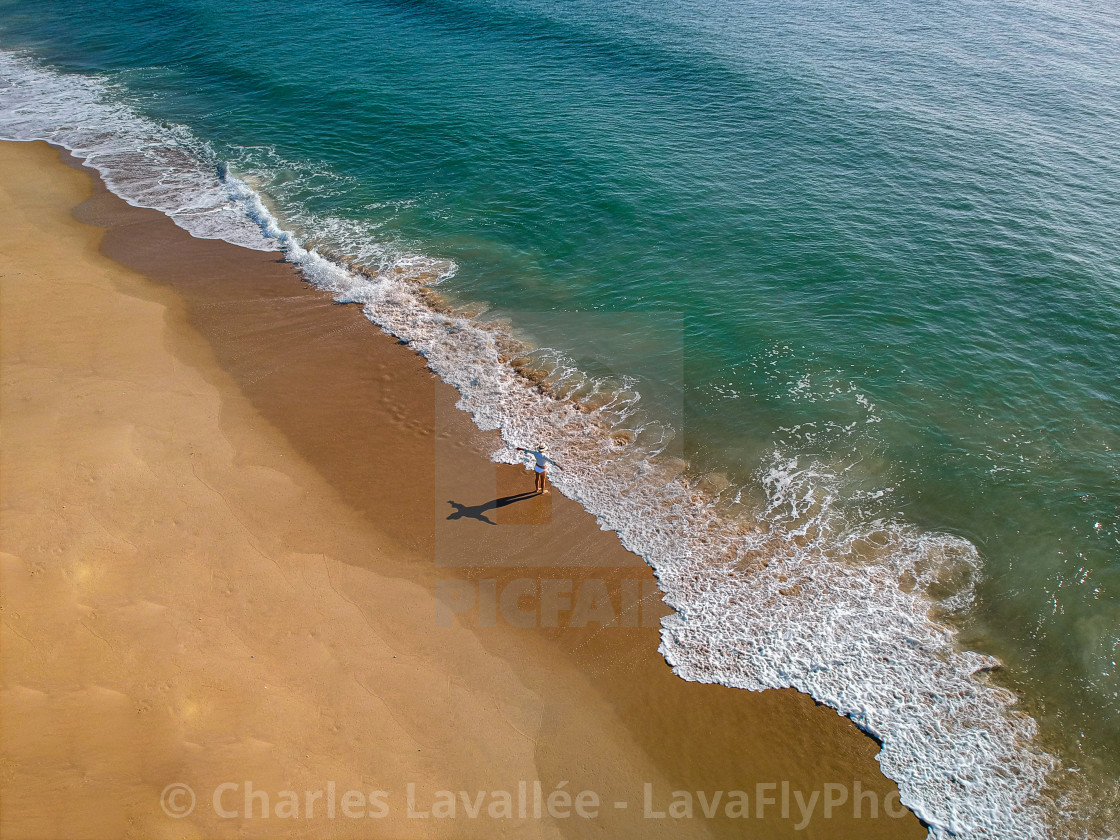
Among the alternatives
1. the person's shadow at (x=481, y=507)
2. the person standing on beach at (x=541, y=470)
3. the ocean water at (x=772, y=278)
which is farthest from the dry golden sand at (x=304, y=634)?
the ocean water at (x=772, y=278)

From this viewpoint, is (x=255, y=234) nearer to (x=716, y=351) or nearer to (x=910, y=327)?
(x=716, y=351)

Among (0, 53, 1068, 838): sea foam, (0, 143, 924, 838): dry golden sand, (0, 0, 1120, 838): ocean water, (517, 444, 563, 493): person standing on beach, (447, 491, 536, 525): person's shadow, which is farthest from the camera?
(517, 444, 563, 493): person standing on beach

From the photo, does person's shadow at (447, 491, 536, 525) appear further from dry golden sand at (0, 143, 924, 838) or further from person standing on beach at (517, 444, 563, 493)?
person standing on beach at (517, 444, 563, 493)

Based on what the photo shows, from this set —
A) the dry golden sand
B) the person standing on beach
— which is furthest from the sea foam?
the dry golden sand

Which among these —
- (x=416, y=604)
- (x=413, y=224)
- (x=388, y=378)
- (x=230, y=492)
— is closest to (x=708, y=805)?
(x=416, y=604)

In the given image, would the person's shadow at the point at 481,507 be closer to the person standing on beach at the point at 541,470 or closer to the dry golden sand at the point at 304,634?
the dry golden sand at the point at 304,634

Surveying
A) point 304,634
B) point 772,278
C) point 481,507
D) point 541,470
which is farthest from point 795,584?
point 772,278

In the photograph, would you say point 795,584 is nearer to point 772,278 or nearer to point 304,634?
point 304,634
